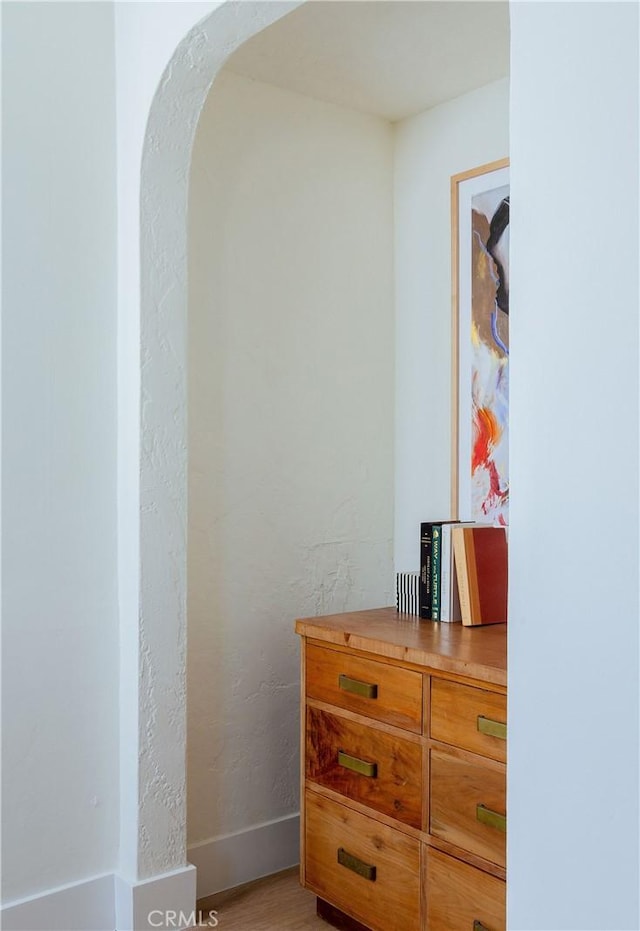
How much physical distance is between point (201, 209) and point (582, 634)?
197 cm

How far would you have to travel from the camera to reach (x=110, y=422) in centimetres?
229

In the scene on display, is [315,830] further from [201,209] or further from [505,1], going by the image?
[505,1]

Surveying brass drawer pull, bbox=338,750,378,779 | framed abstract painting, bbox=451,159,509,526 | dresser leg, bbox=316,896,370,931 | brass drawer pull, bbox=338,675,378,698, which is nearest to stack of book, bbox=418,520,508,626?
framed abstract painting, bbox=451,159,509,526

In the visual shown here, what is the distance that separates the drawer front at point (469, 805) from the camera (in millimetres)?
1797

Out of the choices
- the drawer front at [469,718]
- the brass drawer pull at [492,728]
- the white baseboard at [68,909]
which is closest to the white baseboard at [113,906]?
the white baseboard at [68,909]

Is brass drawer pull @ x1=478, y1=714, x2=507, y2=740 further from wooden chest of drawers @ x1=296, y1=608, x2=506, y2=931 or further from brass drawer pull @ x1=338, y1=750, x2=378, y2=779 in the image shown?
brass drawer pull @ x1=338, y1=750, x2=378, y2=779

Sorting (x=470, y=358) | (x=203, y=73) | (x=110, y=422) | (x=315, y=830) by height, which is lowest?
(x=315, y=830)

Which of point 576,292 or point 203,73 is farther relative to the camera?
point 203,73

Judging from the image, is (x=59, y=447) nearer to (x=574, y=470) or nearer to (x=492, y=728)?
(x=492, y=728)

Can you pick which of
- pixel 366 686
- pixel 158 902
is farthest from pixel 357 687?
pixel 158 902

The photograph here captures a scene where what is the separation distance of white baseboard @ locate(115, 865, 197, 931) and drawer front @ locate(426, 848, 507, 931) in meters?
0.67

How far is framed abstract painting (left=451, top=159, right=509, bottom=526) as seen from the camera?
101 inches

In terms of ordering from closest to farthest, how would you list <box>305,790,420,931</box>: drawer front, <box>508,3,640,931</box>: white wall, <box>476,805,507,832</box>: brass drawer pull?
<box>508,3,640,931</box>: white wall < <box>476,805,507,832</box>: brass drawer pull < <box>305,790,420,931</box>: drawer front

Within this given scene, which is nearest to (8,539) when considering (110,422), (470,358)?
(110,422)
